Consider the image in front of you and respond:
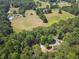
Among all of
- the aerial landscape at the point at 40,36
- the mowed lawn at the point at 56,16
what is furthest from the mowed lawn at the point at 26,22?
the mowed lawn at the point at 56,16

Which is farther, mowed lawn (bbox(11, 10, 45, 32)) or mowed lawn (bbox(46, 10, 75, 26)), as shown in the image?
mowed lawn (bbox(46, 10, 75, 26))

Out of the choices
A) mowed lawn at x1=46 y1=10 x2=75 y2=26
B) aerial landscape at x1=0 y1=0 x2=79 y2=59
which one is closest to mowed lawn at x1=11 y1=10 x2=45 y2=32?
aerial landscape at x1=0 y1=0 x2=79 y2=59

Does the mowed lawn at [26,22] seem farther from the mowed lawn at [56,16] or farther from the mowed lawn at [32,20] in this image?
the mowed lawn at [56,16]

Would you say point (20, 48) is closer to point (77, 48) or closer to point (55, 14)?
point (77, 48)

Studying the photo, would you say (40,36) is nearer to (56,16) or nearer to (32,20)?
(32,20)

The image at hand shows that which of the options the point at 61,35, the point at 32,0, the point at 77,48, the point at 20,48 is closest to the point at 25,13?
the point at 32,0

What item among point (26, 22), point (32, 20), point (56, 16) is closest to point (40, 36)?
point (26, 22)

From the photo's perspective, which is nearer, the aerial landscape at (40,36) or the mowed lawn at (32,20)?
the aerial landscape at (40,36)

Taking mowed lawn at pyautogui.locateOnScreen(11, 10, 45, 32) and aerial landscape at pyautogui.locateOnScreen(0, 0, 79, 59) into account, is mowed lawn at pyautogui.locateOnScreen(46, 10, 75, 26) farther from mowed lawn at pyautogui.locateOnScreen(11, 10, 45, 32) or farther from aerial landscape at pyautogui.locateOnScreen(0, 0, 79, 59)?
mowed lawn at pyautogui.locateOnScreen(11, 10, 45, 32)
